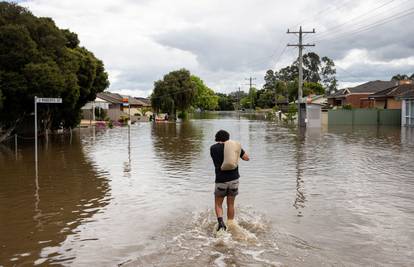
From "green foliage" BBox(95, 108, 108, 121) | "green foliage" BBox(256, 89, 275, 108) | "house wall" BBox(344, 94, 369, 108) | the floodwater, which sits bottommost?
the floodwater

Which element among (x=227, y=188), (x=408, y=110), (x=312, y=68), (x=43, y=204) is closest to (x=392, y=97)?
(x=408, y=110)

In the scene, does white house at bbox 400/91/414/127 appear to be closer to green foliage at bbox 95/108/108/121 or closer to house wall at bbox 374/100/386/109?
house wall at bbox 374/100/386/109

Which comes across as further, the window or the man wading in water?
the window

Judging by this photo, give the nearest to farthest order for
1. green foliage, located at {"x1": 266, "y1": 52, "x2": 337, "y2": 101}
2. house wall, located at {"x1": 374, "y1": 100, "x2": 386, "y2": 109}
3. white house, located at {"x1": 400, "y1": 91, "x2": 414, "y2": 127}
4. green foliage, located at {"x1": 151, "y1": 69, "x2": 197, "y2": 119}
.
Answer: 1. white house, located at {"x1": 400, "y1": 91, "x2": 414, "y2": 127}
2. house wall, located at {"x1": 374, "y1": 100, "x2": 386, "y2": 109}
3. green foliage, located at {"x1": 151, "y1": 69, "x2": 197, "y2": 119}
4. green foliage, located at {"x1": 266, "y1": 52, "x2": 337, "y2": 101}

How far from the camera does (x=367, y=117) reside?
4616cm

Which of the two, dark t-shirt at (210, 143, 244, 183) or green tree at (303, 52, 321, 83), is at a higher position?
green tree at (303, 52, 321, 83)

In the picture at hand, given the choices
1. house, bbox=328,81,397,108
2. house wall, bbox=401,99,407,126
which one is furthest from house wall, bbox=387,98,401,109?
house, bbox=328,81,397,108

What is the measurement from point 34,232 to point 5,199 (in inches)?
122

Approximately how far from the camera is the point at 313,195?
1051 cm

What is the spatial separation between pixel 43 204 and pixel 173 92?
199ft

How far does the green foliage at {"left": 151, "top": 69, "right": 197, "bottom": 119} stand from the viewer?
227ft

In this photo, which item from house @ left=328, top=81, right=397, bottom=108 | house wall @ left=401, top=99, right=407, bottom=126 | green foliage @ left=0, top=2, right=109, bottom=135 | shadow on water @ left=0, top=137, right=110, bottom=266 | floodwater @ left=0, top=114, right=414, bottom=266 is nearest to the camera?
floodwater @ left=0, top=114, right=414, bottom=266

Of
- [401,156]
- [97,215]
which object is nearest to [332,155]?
[401,156]

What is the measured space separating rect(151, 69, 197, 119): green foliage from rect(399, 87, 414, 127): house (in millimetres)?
35137
